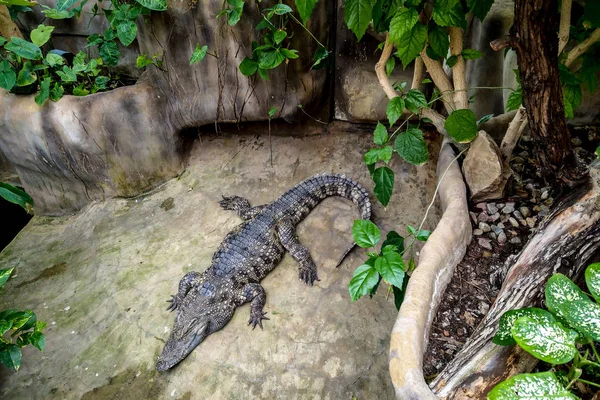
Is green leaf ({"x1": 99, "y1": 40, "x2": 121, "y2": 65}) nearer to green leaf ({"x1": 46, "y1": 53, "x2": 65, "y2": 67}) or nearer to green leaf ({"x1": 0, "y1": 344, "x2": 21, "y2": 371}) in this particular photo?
green leaf ({"x1": 46, "y1": 53, "x2": 65, "y2": 67})

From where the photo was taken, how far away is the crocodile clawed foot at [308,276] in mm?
2521

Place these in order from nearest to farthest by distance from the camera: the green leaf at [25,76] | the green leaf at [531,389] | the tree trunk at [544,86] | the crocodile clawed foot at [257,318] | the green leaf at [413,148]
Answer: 1. the green leaf at [531,389]
2. the tree trunk at [544,86]
3. the green leaf at [413,148]
4. the crocodile clawed foot at [257,318]
5. the green leaf at [25,76]

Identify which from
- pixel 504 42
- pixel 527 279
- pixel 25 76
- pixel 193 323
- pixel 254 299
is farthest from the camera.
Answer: pixel 25 76

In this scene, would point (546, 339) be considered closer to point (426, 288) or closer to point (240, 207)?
point (426, 288)

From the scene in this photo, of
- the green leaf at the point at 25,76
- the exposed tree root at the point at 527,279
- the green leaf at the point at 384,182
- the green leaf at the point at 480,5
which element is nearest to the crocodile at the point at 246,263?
the green leaf at the point at 384,182

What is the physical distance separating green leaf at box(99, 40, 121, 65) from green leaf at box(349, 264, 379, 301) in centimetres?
273

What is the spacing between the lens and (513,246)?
1.90m

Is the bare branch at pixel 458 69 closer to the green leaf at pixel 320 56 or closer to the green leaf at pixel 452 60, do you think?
the green leaf at pixel 452 60

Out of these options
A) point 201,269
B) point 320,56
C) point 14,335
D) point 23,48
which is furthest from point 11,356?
point 320,56

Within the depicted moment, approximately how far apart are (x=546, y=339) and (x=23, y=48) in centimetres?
337

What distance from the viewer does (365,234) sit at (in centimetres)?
167

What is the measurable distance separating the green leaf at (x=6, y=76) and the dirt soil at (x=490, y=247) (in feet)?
10.4

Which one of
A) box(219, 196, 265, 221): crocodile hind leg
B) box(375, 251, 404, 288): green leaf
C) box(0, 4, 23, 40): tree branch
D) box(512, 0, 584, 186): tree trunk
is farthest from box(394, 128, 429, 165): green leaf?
box(0, 4, 23, 40): tree branch

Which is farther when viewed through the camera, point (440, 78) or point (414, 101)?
point (440, 78)
